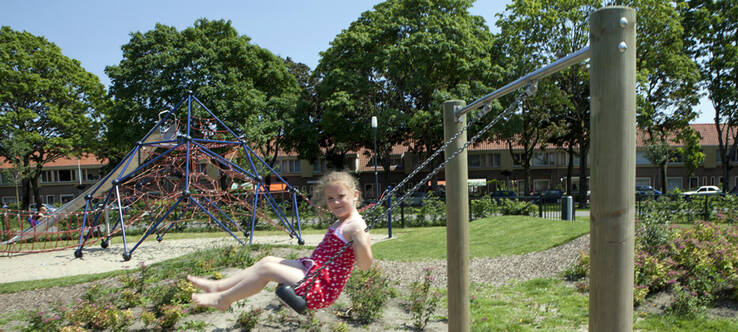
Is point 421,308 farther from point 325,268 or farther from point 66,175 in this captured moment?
point 66,175

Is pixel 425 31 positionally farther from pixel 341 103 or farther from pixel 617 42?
pixel 617 42

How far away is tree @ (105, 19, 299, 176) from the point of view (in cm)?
2459

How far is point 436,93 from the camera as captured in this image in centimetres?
2402

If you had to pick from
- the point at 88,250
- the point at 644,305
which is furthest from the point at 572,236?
the point at 88,250

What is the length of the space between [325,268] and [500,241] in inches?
353

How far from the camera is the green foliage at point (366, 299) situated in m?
5.68

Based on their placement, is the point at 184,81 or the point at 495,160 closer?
the point at 184,81

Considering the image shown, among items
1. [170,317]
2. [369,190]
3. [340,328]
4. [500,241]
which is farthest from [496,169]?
[170,317]

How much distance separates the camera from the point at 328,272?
339 centimetres

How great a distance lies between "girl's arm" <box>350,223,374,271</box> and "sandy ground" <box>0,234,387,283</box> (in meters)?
7.41

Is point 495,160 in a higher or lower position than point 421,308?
higher

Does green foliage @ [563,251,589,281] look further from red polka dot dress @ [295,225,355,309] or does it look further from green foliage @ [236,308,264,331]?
red polka dot dress @ [295,225,355,309]

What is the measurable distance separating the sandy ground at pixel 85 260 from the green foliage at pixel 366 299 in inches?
211

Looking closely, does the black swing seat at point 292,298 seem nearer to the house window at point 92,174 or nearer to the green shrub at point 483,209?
the green shrub at point 483,209
